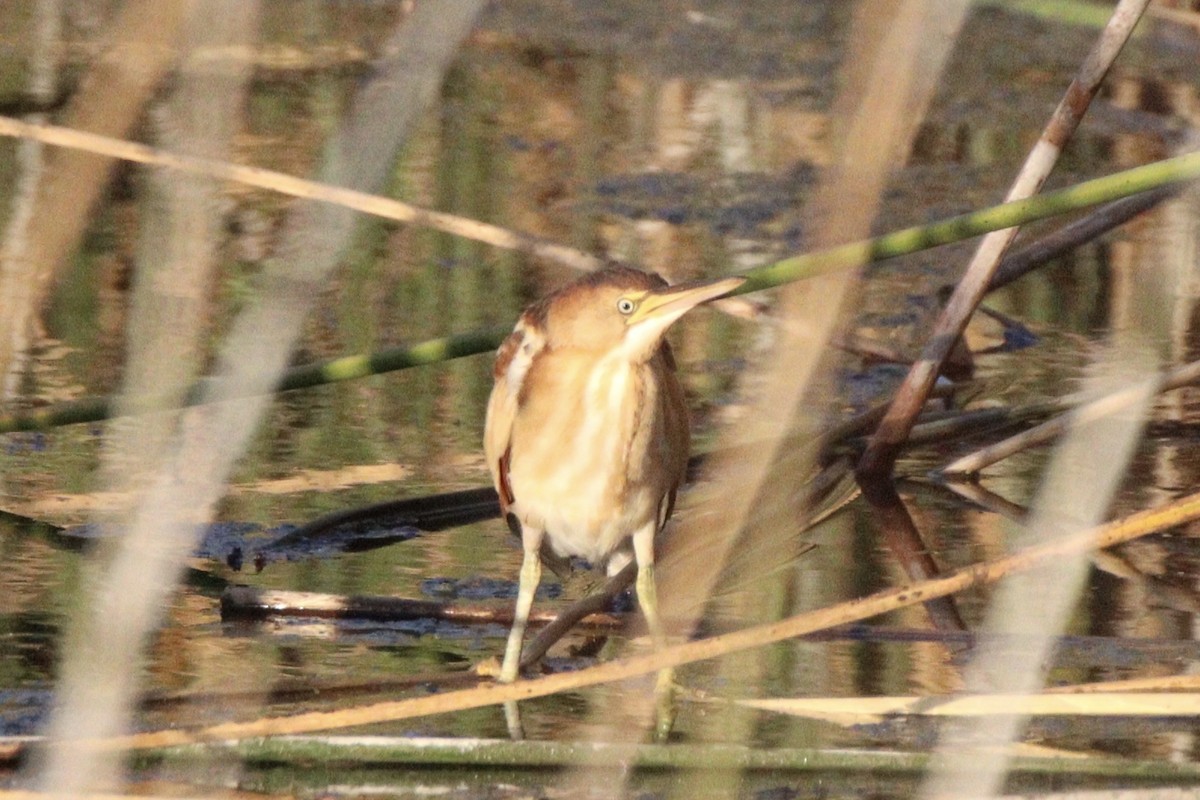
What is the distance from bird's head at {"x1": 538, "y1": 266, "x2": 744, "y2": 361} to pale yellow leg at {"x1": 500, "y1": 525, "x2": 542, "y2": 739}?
0.30 m

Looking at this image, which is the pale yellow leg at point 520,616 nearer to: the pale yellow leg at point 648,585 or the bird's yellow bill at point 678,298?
the pale yellow leg at point 648,585

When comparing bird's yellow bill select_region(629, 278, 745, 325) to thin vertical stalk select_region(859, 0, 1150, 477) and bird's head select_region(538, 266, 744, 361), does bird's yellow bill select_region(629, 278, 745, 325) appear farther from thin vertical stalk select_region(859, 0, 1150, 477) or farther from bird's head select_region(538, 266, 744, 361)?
thin vertical stalk select_region(859, 0, 1150, 477)

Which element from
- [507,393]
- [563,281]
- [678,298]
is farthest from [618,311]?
[563,281]

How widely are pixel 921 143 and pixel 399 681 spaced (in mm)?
4255

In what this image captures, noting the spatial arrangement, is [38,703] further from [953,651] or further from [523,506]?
[953,651]

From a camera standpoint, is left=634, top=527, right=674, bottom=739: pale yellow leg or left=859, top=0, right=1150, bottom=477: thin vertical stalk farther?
left=859, top=0, right=1150, bottom=477: thin vertical stalk

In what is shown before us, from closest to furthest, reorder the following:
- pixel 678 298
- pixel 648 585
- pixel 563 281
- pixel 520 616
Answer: pixel 678 298 < pixel 520 616 < pixel 648 585 < pixel 563 281

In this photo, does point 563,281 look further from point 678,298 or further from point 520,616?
point 678,298

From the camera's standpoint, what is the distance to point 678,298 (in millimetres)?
2254

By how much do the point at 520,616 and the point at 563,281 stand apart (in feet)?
6.76

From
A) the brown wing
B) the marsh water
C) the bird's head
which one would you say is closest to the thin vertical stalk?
the marsh water

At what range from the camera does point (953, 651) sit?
2.46 meters

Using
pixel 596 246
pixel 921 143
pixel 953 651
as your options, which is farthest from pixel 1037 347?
pixel 921 143

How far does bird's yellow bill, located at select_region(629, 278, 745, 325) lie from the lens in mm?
2088
